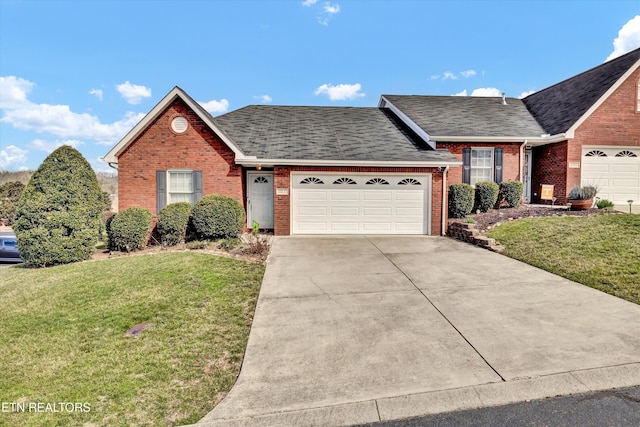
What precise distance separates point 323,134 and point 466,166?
676 cm

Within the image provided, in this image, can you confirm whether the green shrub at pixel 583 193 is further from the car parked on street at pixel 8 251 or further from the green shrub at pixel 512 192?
the car parked on street at pixel 8 251

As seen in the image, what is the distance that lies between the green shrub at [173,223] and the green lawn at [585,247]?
10114mm

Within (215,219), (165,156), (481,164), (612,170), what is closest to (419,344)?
(215,219)

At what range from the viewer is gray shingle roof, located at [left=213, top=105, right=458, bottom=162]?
12398 mm

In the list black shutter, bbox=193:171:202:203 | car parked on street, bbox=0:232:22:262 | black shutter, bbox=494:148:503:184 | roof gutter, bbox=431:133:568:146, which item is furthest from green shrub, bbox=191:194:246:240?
black shutter, bbox=494:148:503:184

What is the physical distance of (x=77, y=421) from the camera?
300cm

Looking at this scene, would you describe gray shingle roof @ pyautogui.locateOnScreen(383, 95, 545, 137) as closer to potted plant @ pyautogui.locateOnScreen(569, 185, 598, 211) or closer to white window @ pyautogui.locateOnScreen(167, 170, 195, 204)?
potted plant @ pyautogui.locateOnScreen(569, 185, 598, 211)

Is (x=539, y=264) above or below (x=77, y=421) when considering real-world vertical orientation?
above

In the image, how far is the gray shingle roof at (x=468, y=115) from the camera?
1479 cm

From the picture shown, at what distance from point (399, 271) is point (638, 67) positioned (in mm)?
15998

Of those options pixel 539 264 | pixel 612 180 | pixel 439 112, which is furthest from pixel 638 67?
pixel 539 264

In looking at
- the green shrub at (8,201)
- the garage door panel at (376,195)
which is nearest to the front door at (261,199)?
the garage door panel at (376,195)

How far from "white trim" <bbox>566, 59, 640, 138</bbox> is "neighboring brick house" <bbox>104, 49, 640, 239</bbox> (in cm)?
6

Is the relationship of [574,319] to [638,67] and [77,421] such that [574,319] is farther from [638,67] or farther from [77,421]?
[638,67]
